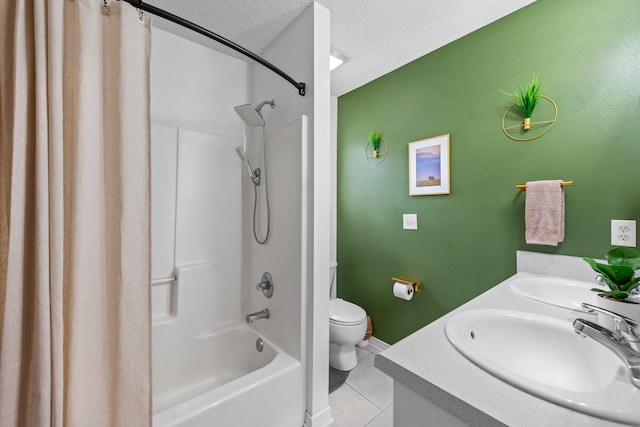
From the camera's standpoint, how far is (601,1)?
1.25 metres

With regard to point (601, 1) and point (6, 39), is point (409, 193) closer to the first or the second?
point (601, 1)

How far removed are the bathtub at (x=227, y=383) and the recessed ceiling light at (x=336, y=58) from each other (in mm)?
2144

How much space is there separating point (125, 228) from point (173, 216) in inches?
39.4

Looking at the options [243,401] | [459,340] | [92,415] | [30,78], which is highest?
[30,78]

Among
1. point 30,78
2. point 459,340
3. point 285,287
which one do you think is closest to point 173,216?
point 285,287

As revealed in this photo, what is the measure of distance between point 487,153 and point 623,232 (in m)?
0.75

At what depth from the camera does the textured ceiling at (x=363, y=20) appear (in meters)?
1.47

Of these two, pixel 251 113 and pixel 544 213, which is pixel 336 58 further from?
pixel 544 213

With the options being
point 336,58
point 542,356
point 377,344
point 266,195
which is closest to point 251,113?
point 266,195

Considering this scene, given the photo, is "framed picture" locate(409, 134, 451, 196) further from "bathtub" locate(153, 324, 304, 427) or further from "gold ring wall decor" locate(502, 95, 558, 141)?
"bathtub" locate(153, 324, 304, 427)

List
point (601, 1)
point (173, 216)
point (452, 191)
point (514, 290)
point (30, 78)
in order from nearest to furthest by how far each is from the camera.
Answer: point (30, 78) < point (514, 290) < point (601, 1) < point (173, 216) < point (452, 191)

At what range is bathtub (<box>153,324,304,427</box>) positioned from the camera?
1.08m

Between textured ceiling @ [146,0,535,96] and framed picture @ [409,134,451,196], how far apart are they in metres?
0.71

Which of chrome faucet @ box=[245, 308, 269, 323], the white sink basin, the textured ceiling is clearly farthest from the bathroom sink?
the textured ceiling
